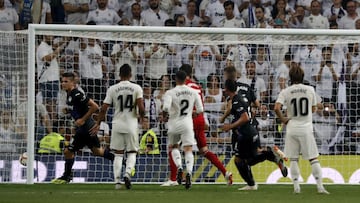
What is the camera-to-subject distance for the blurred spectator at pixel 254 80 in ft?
70.7

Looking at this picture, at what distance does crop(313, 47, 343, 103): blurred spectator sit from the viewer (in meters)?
21.9

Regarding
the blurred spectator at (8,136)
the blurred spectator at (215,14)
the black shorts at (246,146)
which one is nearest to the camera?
the black shorts at (246,146)

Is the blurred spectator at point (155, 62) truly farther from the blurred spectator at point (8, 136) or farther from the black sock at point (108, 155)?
the blurred spectator at point (8, 136)

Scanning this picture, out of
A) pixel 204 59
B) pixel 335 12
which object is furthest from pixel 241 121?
pixel 335 12

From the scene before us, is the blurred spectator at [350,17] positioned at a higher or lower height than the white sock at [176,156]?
higher

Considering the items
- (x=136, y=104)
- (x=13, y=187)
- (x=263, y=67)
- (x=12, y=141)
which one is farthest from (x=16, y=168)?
(x=263, y=67)

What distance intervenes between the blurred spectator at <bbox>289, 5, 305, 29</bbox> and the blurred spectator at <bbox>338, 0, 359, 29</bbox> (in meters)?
0.97

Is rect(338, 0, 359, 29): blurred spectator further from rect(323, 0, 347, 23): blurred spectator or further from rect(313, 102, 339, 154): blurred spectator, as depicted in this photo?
rect(313, 102, 339, 154): blurred spectator

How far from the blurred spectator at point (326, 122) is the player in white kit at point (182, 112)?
4548 millimetres

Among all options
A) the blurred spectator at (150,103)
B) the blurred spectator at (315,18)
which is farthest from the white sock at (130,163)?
the blurred spectator at (315,18)

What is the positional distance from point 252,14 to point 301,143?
10.1 meters

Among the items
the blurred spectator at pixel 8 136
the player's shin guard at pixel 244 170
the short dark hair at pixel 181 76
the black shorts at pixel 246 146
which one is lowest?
the player's shin guard at pixel 244 170

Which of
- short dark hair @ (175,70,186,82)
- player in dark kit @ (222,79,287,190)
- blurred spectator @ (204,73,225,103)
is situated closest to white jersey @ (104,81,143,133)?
short dark hair @ (175,70,186,82)

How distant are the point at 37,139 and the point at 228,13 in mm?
6839
